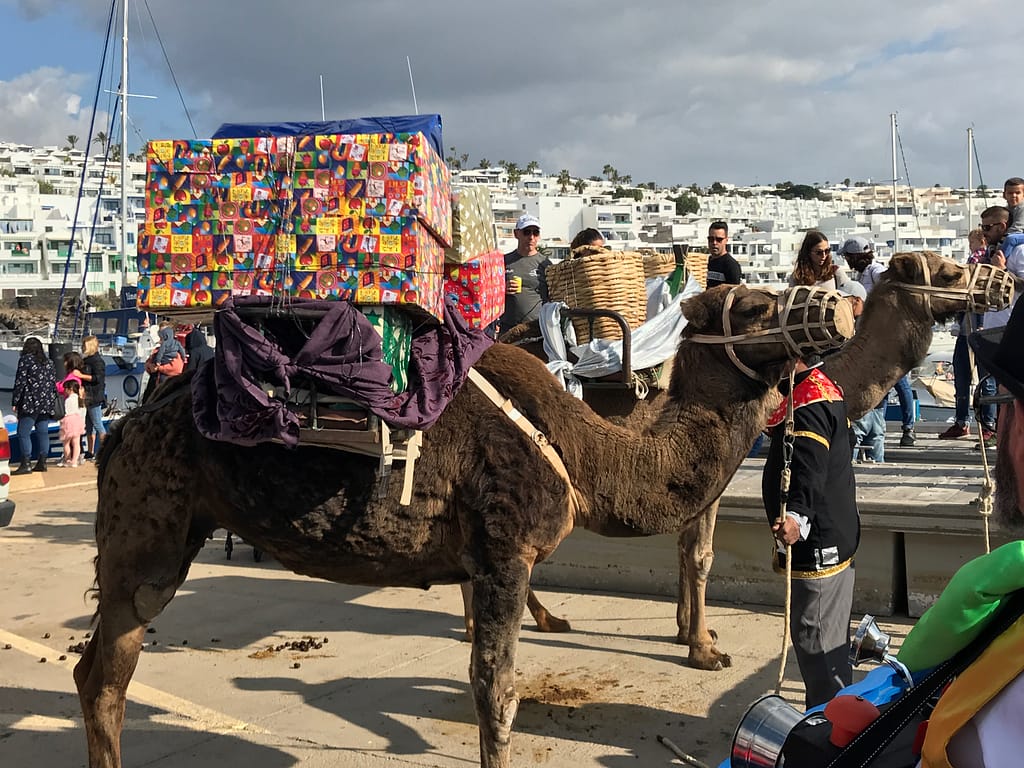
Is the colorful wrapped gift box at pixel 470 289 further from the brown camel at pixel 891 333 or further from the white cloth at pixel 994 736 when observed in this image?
the white cloth at pixel 994 736

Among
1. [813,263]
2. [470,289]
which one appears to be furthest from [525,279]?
[470,289]

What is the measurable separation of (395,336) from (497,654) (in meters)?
1.45

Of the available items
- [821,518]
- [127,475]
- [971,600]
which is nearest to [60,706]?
[127,475]

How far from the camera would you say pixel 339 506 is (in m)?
4.70

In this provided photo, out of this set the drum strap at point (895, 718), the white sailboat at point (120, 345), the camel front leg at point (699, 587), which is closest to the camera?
the drum strap at point (895, 718)

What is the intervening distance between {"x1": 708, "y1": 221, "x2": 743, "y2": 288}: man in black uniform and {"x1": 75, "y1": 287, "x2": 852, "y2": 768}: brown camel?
194 inches

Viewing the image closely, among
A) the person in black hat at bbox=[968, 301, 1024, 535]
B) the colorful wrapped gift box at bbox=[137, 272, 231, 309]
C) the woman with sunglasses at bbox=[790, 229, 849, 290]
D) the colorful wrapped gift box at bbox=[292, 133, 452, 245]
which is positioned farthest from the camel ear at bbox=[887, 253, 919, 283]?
the person in black hat at bbox=[968, 301, 1024, 535]

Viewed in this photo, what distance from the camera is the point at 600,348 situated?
23.9 ft

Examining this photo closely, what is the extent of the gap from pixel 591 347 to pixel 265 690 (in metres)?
3.12

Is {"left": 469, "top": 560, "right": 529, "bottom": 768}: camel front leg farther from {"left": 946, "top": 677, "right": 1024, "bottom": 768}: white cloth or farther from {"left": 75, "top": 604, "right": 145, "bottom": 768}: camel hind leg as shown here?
{"left": 946, "top": 677, "right": 1024, "bottom": 768}: white cloth

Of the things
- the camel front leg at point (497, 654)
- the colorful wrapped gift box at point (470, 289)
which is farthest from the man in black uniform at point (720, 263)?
the camel front leg at point (497, 654)

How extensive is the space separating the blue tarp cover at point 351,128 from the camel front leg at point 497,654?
1941mm

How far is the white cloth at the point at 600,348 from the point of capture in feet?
23.8

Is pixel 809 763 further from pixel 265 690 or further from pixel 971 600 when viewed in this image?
pixel 265 690
